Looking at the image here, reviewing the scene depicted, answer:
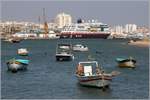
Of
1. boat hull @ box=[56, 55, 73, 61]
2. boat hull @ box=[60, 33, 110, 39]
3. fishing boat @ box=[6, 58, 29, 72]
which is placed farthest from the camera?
boat hull @ box=[60, 33, 110, 39]

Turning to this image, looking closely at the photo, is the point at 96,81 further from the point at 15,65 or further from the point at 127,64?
the point at 127,64

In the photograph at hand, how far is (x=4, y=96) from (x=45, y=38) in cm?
13445

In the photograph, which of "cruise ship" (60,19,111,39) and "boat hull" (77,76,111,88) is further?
"cruise ship" (60,19,111,39)

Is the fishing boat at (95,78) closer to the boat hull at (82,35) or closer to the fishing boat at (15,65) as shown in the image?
the fishing boat at (15,65)

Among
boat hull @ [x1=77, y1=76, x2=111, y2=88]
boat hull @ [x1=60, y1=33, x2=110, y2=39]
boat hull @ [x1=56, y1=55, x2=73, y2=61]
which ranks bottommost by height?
boat hull @ [x1=60, y1=33, x2=110, y2=39]

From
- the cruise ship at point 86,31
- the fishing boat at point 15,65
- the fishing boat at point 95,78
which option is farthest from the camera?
the cruise ship at point 86,31

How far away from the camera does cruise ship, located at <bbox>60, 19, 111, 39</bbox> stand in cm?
15638

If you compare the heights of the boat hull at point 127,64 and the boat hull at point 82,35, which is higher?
the boat hull at point 127,64

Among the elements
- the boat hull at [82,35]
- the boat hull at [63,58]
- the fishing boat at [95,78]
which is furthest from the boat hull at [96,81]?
the boat hull at [82,35]

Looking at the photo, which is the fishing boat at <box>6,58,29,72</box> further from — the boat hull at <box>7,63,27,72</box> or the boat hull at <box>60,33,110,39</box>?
the boat hull at <box>60,33,110,39</box>

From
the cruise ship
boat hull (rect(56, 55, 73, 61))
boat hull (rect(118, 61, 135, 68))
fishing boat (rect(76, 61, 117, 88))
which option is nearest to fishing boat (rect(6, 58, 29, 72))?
boat hull (rect(118, 61, 135, 68))

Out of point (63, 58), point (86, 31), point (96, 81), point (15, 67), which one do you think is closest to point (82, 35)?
point (86, 31)

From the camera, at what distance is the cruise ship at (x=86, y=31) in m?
156

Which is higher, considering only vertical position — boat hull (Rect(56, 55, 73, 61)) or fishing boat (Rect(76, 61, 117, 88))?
fishing boat (Rect(76, 61, 117, 88))
